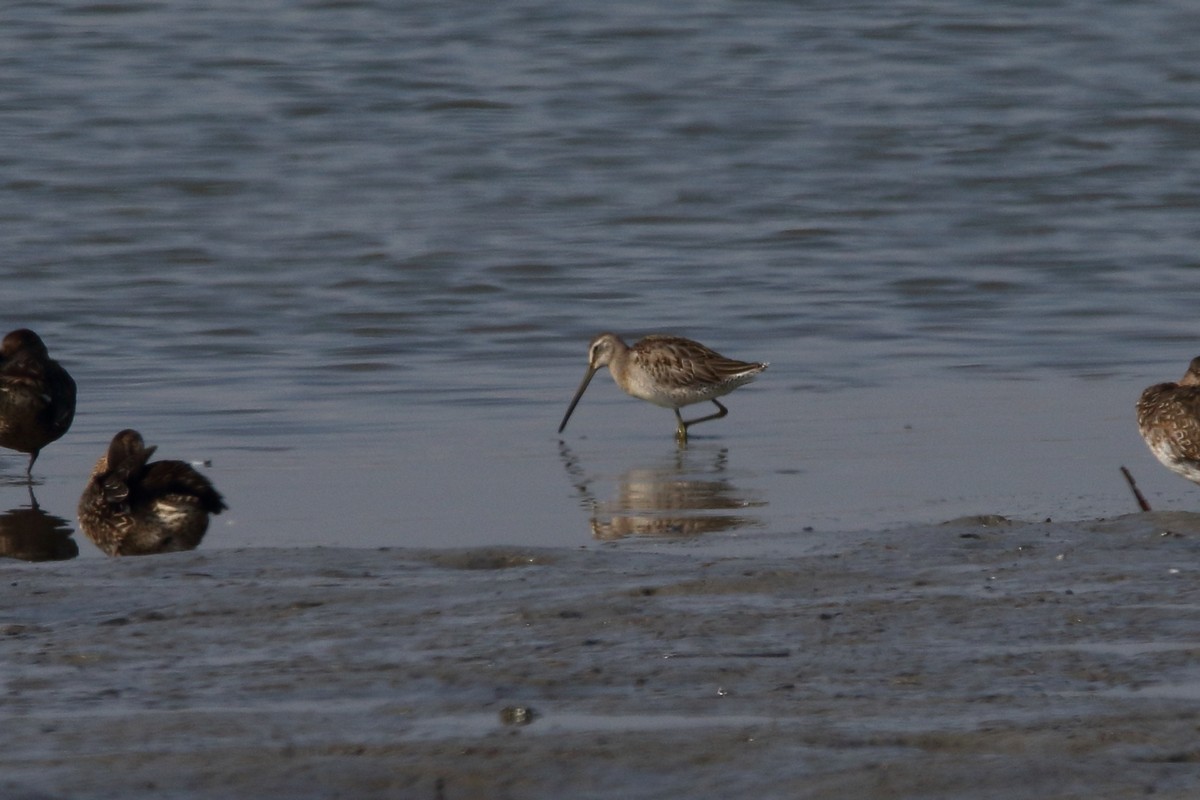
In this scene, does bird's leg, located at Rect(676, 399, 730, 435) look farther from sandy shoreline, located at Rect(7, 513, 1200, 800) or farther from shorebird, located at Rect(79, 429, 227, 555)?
sandy shoreline, located at Rect(7, 513, 1200, 800)

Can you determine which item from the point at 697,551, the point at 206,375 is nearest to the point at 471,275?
the point at 206,375

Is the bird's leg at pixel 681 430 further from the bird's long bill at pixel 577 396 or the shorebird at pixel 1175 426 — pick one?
the shorebird at pixel 1175 426

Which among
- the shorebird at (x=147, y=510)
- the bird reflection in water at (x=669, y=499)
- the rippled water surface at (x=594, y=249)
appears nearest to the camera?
the shorebird at (x=147, y=510)

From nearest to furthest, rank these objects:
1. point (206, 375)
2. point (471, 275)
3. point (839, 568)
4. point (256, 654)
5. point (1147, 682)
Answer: point (1147, 682), point (256, 654), point (839, 568), point (206, 375), point (471, 275)

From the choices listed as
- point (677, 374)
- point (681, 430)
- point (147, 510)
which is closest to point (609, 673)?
point (147, 510)

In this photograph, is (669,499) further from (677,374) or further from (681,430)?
(677,374)

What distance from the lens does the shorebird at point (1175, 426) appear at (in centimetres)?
815

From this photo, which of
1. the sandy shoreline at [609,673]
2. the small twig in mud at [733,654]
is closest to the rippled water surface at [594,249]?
the sandy shoreline at [609,673]

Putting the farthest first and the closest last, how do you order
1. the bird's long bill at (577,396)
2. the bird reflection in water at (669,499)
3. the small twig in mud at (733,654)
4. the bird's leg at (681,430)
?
the bird's long bill at (577,396) < the bird's leg at (681,430) < the bird reflection in water at (669,499) < the small twig in mud at (733,654)

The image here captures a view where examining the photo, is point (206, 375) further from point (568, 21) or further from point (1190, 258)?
point (568, 21)

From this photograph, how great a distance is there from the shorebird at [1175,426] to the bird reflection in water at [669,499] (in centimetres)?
163

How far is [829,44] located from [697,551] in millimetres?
19727

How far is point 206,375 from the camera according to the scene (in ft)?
41.7

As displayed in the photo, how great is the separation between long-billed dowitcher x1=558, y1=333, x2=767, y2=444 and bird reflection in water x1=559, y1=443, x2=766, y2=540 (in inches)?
28.3
